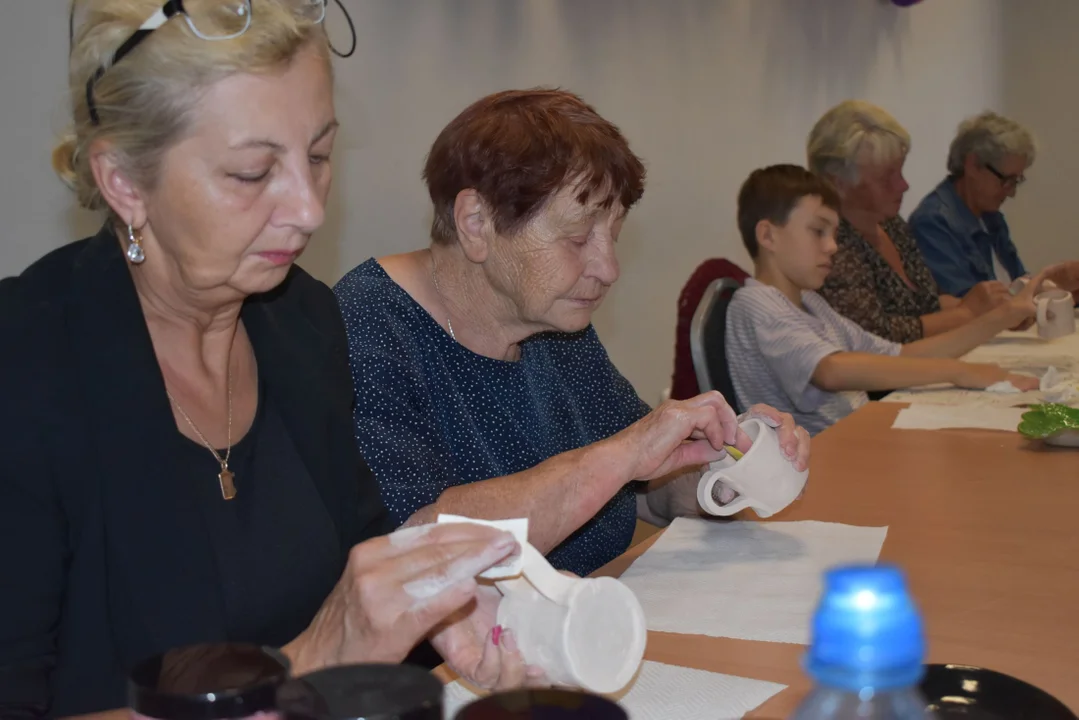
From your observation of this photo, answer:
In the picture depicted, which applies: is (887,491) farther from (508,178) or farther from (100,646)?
(100,646)

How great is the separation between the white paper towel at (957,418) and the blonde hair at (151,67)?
1611 mm

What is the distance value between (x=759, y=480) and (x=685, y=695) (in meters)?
0.49

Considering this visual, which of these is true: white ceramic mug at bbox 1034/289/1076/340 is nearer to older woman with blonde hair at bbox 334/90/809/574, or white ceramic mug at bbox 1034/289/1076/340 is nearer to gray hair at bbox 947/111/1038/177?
gray hair at bbox 947/111/1038/177

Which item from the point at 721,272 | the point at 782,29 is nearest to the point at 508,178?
the point at 721,272

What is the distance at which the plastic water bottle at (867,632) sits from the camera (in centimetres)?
46

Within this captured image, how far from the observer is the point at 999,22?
7.96m

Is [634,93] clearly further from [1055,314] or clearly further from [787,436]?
[787,436]

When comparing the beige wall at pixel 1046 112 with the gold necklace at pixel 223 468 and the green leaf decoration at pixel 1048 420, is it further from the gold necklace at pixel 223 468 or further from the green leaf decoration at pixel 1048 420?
the gold necklace at pixel 223 468

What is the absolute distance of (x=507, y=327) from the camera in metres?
1.79

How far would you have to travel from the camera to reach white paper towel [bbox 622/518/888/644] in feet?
4.08

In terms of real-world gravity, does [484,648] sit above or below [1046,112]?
below

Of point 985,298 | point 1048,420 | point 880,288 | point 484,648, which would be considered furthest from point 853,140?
point 484,648

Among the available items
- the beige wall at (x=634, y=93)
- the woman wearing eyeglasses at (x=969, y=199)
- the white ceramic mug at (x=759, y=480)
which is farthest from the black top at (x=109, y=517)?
the woman wearing eyeglasses at (x=969, y=199)

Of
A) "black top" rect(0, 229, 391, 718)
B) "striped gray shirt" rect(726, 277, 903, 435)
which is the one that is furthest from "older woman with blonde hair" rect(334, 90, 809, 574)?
"striped gray shirt" rect(726, 277, 903, 435)
